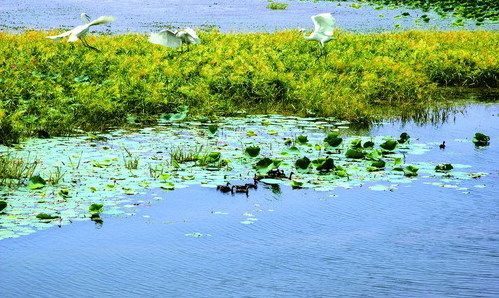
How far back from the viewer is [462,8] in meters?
23.4

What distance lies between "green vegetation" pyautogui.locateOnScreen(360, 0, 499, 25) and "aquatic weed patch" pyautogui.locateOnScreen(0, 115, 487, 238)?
14056mm

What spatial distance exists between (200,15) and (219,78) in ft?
51.2

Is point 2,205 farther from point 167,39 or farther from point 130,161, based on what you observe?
point 167,39

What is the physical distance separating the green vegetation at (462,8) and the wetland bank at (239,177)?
9.59m

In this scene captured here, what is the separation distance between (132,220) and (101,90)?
14.8 feet

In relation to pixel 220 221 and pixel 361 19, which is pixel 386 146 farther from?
pixel 361 19

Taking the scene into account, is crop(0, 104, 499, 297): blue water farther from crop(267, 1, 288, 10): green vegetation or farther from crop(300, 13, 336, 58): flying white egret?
crop(267, 1, 288, 10): green vegetation

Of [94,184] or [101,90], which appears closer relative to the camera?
[94,184]

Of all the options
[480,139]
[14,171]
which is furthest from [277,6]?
[14,171]

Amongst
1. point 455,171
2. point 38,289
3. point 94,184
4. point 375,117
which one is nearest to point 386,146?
point 455,171

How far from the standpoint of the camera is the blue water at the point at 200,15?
2150cm

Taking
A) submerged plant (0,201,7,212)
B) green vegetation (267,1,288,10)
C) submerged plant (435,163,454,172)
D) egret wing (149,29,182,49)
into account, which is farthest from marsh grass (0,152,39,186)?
green vegetation (267,1,288,10)

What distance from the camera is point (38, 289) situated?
4602 mm

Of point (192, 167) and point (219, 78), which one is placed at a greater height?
point (219, 78)
